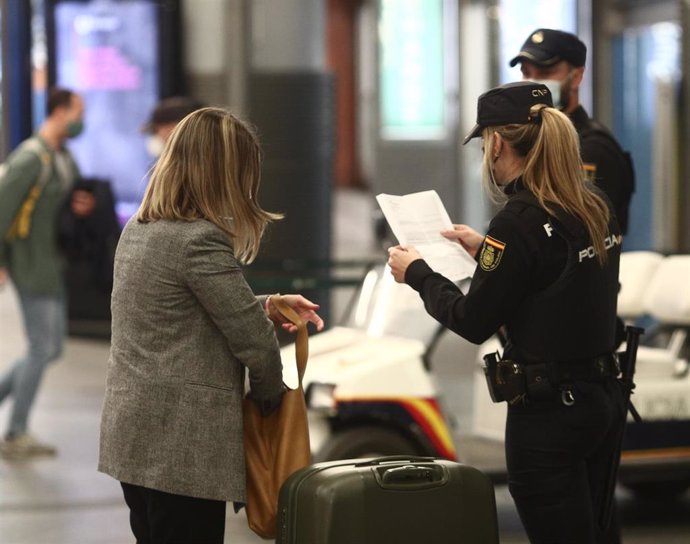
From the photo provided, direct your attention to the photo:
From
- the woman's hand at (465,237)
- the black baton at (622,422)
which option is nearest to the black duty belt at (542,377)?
the black baton at (622,422)

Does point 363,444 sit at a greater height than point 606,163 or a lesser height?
lesser

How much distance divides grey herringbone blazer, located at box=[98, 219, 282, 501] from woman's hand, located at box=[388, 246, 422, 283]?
1.55 ft

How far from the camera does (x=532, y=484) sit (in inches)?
131

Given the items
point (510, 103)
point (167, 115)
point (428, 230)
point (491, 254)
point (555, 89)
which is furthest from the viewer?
point (167, 115)

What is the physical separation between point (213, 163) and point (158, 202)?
0.50 feet

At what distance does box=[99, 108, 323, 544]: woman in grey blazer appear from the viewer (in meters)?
3.05

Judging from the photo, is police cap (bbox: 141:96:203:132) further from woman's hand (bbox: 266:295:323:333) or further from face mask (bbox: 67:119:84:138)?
woman's hand (bbox: 266:295:323:333)

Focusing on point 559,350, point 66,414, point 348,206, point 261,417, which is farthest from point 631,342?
point 348,206

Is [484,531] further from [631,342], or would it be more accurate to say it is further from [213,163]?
[213,163]

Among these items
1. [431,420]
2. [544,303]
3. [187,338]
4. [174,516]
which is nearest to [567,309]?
[544,303]

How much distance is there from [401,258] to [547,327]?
0.43m

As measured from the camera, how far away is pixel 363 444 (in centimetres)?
531

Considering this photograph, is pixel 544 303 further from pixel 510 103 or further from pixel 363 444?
pixel 363 444

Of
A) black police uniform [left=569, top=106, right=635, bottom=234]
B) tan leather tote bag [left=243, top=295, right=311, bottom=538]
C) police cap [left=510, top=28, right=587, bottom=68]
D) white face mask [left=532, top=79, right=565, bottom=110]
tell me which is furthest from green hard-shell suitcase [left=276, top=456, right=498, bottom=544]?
police cap [left=510, top=28, right=587, bottom=68]
